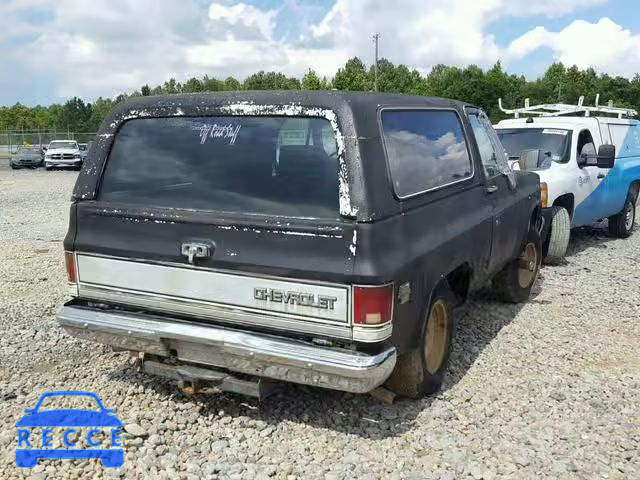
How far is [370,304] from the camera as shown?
3.17m

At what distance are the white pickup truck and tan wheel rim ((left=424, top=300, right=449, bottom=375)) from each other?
126 inches

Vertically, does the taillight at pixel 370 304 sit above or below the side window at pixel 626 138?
below

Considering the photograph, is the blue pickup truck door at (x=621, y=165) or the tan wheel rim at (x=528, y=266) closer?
the tan wheel rim at (x=528, y=266)

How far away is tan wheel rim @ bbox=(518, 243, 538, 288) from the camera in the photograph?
6.27 m

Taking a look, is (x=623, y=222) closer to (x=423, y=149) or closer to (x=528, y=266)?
(x=528, y=266)

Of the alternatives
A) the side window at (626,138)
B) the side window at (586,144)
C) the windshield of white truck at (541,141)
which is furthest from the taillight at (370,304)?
the side window at (626,138)

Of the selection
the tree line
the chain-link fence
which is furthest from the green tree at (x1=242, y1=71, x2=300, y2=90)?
the chain-link fence

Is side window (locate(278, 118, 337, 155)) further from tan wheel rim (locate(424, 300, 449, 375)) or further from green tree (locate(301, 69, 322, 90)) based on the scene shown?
green tree (locate(301, 69, 322, 90))

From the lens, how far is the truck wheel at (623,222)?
1009 centimetres

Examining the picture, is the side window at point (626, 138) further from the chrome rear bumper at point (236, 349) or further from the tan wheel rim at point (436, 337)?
the chrome rear bumper at point (236, 349)

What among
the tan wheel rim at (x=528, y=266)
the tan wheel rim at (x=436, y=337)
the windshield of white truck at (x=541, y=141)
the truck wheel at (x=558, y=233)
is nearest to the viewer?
the tan wheel rim at (x=436, y=337)

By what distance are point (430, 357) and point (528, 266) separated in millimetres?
2667

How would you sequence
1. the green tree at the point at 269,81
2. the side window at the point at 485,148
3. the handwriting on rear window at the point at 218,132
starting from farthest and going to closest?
the green tree at the point at 269,81, the side window at the point at 485,148, the handwriting on rear window at the point at 218,132

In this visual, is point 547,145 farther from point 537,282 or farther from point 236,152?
point 236,152
